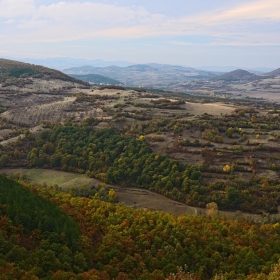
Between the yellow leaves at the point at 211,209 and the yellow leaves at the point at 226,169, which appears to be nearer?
the yellow leaves at the point at 211,209

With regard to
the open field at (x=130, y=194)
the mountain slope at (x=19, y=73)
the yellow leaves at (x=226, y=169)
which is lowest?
the open field at (x=130, y=194)

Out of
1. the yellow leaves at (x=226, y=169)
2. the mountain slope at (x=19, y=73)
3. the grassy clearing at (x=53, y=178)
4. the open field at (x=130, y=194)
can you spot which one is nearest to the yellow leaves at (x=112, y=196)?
the open field at (x=130, y=194)

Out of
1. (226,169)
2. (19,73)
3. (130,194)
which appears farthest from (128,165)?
(19,73)

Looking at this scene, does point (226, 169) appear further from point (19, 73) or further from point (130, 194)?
point (19, 73)

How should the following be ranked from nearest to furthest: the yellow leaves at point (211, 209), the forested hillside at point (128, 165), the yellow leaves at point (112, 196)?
1. the yellow leaves at point (211, 209)
2. the forested hillside at point (128, 165)
3. the yellow leaves at point (112, 196)

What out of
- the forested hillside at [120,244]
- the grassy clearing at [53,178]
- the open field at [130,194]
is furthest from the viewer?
the grassy clearing at [53,178]

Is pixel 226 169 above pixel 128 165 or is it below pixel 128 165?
above

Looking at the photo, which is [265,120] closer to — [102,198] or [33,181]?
[102,198]

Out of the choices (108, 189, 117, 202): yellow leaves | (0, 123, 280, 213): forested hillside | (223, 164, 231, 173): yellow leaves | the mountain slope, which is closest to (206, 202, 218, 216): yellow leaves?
(0, 123, 280, 213): forested hillside

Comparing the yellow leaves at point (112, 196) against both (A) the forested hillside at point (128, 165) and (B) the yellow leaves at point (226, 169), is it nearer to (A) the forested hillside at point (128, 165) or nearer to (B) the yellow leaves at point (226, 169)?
(A) the forested hillside at point (128, 165)

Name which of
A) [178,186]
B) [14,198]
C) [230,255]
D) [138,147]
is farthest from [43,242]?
[138,147]
